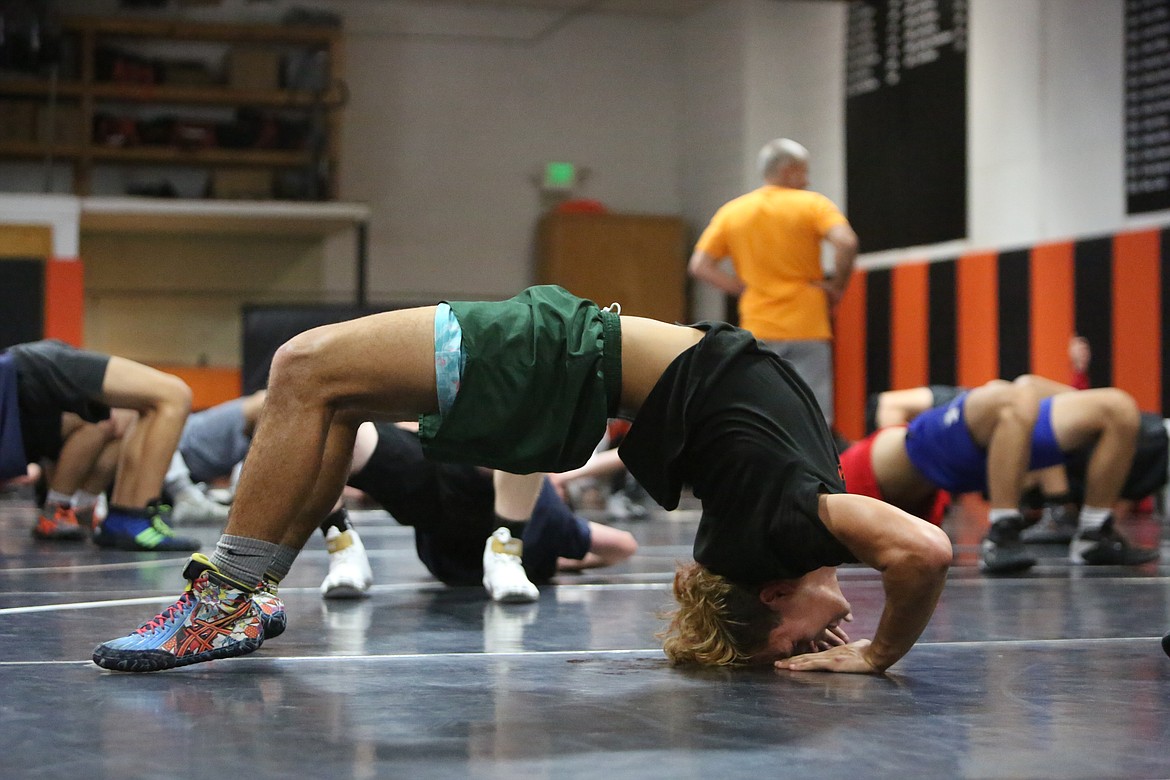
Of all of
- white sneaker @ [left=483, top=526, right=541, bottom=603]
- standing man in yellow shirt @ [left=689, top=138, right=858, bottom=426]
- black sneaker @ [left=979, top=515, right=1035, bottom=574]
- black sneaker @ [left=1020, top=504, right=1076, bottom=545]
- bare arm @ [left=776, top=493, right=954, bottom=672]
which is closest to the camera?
bare arm @ [left=776, top=493, right=954, bottom=672]

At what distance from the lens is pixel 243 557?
208 cm

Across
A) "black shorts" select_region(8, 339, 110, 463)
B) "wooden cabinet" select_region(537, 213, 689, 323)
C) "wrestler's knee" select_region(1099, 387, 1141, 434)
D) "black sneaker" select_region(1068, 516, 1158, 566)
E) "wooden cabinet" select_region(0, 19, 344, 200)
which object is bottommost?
→ "black sneaker" select_region(1068, 516, 1158, 566)

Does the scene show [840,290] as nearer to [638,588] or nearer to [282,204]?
[638,588]

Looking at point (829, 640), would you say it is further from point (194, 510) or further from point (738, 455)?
point (194, 510)

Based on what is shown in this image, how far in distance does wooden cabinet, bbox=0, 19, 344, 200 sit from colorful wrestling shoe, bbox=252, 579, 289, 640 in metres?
7.57

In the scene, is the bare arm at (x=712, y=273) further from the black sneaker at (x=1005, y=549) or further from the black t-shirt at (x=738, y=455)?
the black t-shirt at (x=738, y=455)

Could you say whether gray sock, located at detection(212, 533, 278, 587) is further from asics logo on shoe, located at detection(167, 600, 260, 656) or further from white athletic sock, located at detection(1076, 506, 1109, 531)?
white athletic sock, located at detection(1076, 506, 1109, 531)

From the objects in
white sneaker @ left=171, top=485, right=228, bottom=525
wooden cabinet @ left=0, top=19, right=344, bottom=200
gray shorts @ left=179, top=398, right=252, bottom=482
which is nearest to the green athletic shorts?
gray shorts @ left=179, top=398, right=252, bottom=482

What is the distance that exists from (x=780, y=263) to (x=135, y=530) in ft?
8.66

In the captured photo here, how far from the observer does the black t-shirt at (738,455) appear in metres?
2.08

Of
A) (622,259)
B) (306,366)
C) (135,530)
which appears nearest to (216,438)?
(135,530)

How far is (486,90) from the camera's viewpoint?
35.8ft

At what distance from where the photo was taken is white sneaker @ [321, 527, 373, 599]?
3123 mm

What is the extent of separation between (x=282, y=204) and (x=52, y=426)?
17.1 ft
